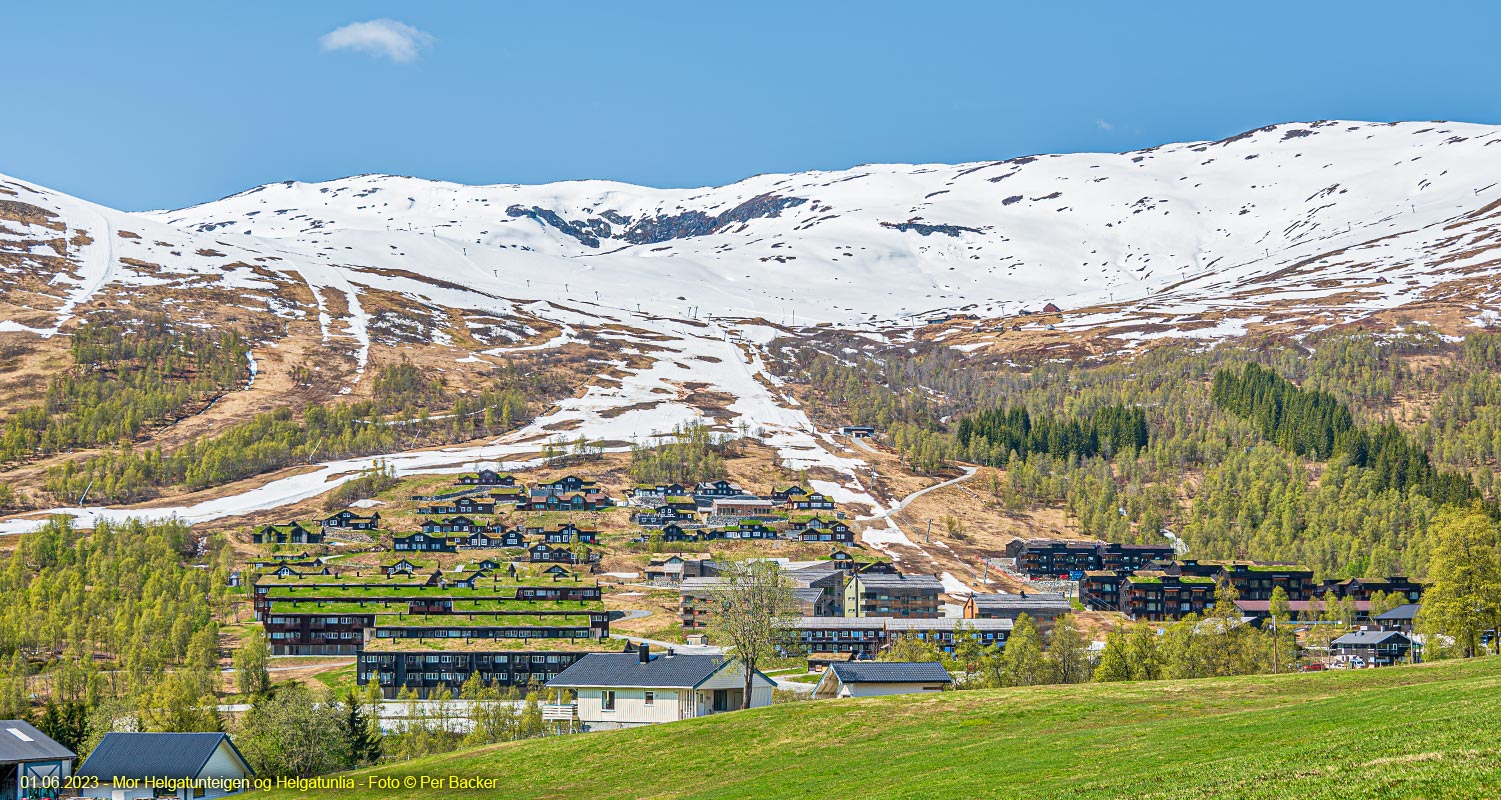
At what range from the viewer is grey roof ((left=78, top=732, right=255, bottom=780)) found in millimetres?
61031

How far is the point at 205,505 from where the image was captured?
186 metres

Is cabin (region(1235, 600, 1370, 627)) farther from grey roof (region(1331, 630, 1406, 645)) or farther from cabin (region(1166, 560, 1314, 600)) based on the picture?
grey roof (region(1331, 630, 1406, 645))

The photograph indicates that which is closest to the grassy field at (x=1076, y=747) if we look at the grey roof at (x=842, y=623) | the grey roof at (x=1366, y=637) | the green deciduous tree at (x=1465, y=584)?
the green deciduous tree at (x=1465, y=584)

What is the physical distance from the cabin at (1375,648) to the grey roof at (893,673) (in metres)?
61.6

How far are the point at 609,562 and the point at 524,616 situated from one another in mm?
37867

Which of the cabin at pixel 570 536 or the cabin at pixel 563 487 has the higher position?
the cabin at pixel 563 487

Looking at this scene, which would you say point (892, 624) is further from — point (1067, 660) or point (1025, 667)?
point (1025, 667)

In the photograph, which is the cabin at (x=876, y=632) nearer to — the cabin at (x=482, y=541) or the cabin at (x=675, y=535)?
the cabin at (x=675, y=535)

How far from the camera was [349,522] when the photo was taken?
573 feet

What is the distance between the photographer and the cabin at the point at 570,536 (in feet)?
568

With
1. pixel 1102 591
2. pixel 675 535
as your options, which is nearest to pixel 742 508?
pixel 675 535

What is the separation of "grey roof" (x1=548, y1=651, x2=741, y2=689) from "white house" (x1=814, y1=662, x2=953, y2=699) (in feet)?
23.1

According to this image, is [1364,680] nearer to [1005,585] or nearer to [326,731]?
[326,731]

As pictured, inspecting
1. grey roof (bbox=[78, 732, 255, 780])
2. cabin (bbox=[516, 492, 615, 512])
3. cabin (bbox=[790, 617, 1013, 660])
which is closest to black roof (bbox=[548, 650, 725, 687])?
grey roof (bbox=[78, 732, 255, 780])
